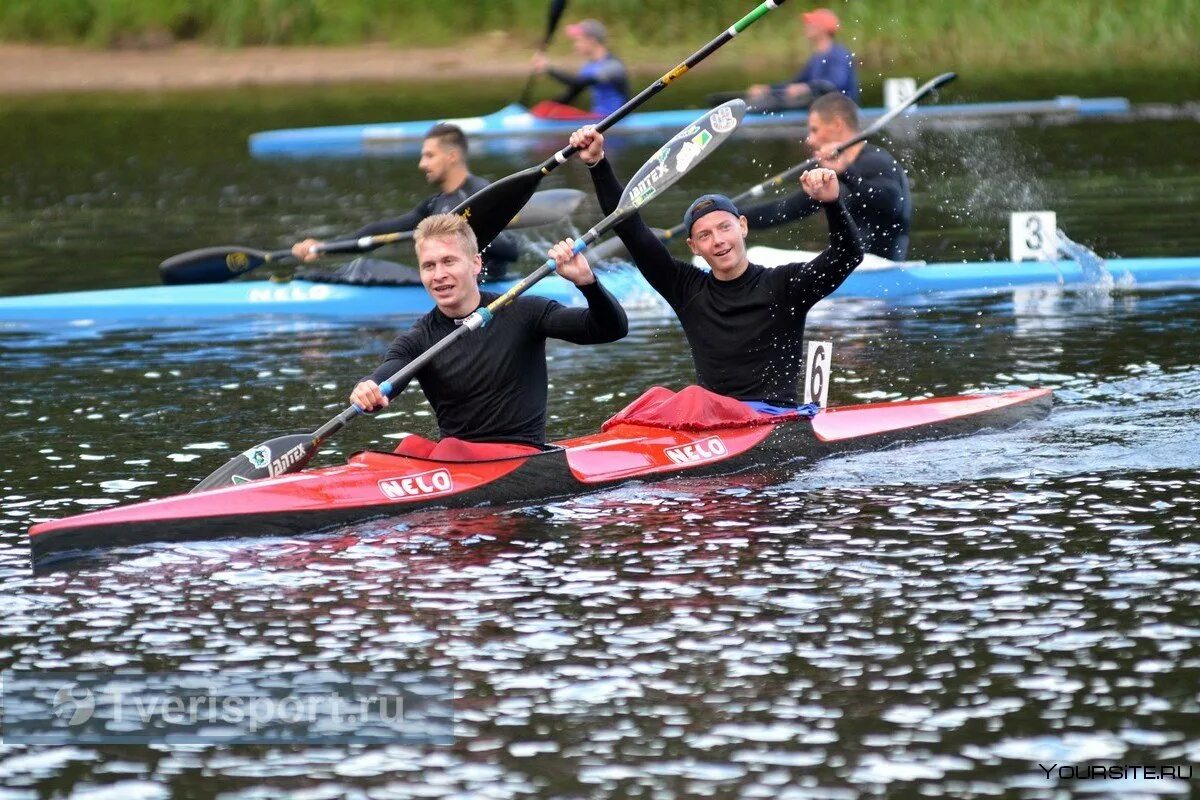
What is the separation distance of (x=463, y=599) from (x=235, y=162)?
20661 mm

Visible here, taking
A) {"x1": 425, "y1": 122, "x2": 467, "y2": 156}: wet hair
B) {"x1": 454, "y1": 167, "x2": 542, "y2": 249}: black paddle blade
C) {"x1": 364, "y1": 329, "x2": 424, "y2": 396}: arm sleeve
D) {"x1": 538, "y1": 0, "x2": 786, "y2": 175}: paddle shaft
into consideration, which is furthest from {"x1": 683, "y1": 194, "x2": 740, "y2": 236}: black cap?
{"x1": 425, "y1": 122, "x2": 467, "y2": 156}: wet hair

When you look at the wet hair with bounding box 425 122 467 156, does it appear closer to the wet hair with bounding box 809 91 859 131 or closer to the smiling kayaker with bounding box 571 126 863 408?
the wet hair with bounding box 809 91 859 131

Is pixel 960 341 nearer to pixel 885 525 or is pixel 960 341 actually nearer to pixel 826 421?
pixel 826 421

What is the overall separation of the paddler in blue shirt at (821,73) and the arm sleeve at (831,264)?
13.7 metres

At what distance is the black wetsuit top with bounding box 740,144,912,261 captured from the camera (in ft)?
47.8

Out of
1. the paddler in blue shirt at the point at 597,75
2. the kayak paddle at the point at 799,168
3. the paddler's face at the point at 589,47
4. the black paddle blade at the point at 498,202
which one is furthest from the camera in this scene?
the paddler's face at the point at 589,47

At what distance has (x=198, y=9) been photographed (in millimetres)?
43062

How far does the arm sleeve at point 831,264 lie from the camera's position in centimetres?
955

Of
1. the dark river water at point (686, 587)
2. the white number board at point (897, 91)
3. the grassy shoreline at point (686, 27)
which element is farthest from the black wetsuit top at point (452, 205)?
the grassy shoreline at point (686, 27)

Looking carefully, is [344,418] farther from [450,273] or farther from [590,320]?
[590,320]

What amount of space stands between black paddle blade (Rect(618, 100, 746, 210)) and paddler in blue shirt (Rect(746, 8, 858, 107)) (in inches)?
504

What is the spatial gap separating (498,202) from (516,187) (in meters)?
0.15

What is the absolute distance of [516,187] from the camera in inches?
417

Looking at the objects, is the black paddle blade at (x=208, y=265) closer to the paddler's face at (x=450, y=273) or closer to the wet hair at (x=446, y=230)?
the paddler's face at (x=450, y=273)
